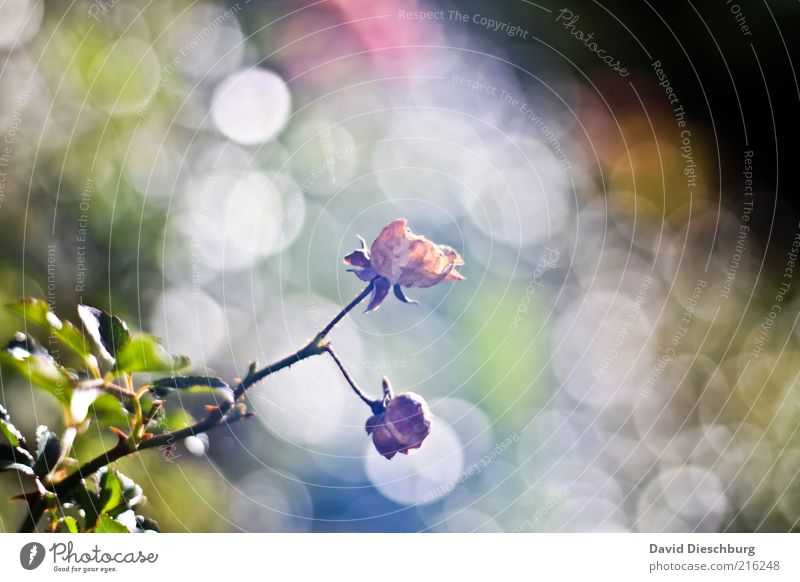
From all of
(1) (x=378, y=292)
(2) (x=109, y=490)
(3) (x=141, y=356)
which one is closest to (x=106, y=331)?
(3) (x=141, y=356)

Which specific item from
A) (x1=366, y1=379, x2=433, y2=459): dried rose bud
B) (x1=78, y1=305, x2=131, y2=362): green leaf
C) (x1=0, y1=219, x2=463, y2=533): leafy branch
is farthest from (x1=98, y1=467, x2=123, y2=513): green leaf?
(x1=366, y1=379, x2=433, y2=459): dried rose bud

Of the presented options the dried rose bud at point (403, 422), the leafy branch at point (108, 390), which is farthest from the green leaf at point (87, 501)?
the dried rose bud at point (403, 422)

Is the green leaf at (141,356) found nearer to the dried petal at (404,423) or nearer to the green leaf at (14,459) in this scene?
the green leaf at (14,459)

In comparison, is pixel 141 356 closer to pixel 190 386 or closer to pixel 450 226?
pixel 190 386

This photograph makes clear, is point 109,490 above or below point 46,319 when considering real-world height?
below
